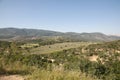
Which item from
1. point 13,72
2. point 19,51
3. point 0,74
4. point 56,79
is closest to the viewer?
point 56,79

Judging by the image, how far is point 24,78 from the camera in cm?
580

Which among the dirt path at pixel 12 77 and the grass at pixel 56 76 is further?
the dirt path at pixel 12 77

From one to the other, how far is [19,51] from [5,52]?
125 cm

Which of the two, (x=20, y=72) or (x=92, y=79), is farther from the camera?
(x=20, y=72)

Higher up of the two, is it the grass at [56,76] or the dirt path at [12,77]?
the grass at [56,76]

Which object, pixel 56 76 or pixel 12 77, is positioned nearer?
pixel 56 76

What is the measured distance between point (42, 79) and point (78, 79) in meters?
0.98

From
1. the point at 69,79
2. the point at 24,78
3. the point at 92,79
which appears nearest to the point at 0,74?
the point at 24,78

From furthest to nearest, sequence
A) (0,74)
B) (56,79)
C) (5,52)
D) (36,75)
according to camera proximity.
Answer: (5,52) < (0,74) < (36,75) < (56,79)

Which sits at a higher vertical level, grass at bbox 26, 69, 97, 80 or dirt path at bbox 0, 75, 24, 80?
grass at bbox 26, 69, 97, 80

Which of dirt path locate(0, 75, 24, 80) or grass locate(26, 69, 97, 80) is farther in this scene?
dirt path locate(0, 75, 24, 80)

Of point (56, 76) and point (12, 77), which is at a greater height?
point (56, 76)

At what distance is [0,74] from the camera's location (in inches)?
246

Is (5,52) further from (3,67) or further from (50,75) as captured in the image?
(50,75)
